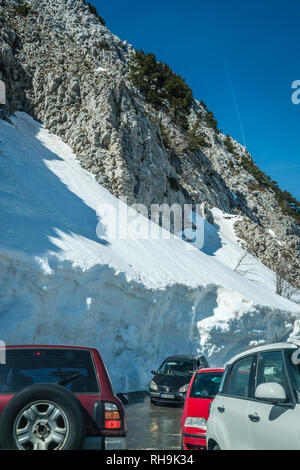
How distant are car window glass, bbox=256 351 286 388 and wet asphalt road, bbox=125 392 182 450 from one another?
4.40 metres

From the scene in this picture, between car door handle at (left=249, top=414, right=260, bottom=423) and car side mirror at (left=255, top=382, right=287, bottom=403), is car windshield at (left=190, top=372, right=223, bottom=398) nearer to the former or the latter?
car door handle at (left=249, top=414, right=260, bottom=423)

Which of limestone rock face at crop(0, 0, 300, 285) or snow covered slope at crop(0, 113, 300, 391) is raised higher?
limestone rock face at crop(0, 0, 300, 285)

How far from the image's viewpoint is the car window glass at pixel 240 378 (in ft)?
15.5

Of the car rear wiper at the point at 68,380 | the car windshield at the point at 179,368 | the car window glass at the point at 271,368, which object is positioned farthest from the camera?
the car windshield at the point at 179,368

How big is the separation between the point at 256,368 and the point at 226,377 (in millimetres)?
930

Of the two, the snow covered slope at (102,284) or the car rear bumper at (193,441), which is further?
the snow covered slope at (102,284)

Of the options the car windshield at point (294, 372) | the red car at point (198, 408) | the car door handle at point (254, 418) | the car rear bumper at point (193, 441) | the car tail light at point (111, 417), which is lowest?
the car rear bumper at point (193, 441)

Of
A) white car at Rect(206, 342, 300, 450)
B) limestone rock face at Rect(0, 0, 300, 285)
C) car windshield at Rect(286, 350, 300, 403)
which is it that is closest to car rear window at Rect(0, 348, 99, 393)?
white car at Rect(206, 342, 300, 450)

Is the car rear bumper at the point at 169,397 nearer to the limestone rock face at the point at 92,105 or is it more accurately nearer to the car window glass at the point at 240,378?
the car window glass at the point at 240,378

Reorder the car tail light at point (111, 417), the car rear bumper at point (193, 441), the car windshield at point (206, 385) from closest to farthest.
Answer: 1. the car tail light at point (111, 417)
2. the car rear bumper at point (193, 441)
3. the car windshield at point (206, 385)

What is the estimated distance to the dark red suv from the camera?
155 inches

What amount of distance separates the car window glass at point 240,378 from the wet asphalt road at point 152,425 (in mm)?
3595

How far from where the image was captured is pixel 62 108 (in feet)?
131

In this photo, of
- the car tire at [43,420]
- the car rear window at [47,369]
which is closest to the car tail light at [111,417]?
the car rear window at [47,369]
